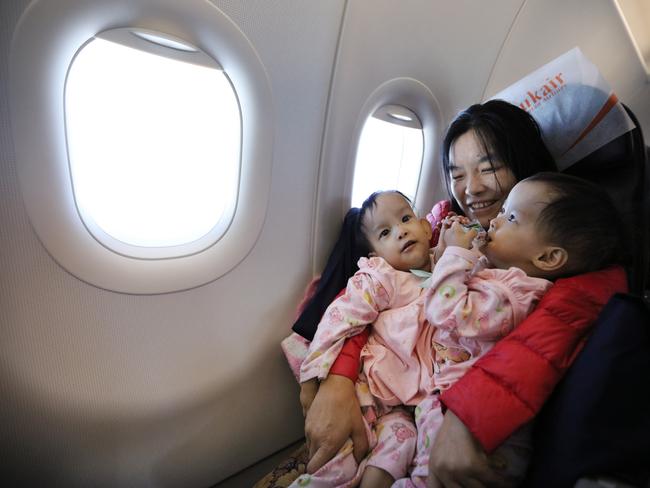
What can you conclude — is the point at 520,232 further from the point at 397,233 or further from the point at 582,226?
the point at 397,233

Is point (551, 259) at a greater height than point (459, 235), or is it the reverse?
point (459, 235)

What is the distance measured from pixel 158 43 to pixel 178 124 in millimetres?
294

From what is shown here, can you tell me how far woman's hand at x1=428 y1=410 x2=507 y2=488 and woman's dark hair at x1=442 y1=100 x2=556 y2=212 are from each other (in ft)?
3.18

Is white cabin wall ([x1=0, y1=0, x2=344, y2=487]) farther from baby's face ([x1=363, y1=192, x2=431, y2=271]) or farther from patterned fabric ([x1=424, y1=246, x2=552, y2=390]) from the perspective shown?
patterned fabric ([x1=424, y1=246, x2=552, y2=390])

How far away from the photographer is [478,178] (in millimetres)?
1289

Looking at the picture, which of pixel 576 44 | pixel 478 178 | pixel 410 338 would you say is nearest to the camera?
pixel 410 338

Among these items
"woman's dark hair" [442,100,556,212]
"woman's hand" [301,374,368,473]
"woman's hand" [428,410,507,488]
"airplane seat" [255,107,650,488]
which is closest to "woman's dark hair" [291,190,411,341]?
"woman's hand" [301,374,368,473]

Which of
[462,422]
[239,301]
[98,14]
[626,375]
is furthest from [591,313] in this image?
[98,14]

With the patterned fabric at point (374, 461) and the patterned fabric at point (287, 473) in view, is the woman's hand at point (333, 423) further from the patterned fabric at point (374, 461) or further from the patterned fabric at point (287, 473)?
the patterned fabric at point (287, 473)

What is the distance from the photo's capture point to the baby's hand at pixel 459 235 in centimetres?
102

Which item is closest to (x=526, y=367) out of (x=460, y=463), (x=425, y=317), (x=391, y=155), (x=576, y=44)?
(x=460, y=463)

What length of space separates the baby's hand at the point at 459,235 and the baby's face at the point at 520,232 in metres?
0.05

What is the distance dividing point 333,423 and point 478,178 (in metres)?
1.06

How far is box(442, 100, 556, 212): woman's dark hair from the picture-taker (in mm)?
1235
